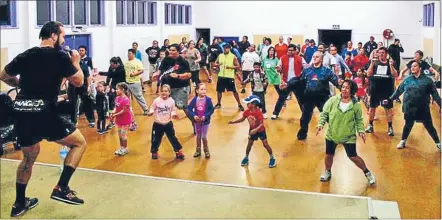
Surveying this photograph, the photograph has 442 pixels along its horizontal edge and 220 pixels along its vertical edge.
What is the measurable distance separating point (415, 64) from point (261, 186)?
11.0ft

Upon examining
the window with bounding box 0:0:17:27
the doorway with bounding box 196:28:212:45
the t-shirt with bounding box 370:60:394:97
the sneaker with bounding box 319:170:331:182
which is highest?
the doorway with bounding box 196:28:212:45

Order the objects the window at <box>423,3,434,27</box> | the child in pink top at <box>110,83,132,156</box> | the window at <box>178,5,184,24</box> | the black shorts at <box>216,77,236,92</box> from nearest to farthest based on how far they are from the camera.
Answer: the child in pink top at <box>110,83,132,156</box>
the black shorts at <box>216,77,236,92</box>
the window at <box>423,3,434,27</box>
the window at <box>178,5,184,24</box>

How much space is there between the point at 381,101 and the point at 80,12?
28.5ft

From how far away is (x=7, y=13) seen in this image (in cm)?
1120

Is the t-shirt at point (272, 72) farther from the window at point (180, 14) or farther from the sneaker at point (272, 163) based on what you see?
the window at point (180, 14)

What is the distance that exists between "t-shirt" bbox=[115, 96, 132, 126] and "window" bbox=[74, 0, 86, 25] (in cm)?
664

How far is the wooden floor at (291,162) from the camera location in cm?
662

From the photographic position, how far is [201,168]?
299 inches

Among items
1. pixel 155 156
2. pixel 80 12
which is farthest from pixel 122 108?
pixel 80 12

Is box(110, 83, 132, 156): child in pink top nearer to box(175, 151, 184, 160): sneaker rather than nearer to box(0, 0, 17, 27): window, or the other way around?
box(175, 151, 184, 160): sneaker

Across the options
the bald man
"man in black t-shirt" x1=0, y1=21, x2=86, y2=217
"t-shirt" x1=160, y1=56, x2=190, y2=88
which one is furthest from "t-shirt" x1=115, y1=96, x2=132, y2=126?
"man in black t-shirt" x1=0, y1=21, x2=86, y2=217

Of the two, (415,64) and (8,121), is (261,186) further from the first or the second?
(8,121)

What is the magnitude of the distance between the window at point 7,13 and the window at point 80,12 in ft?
8.70

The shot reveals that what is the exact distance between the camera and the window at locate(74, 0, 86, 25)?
13.9 metres
